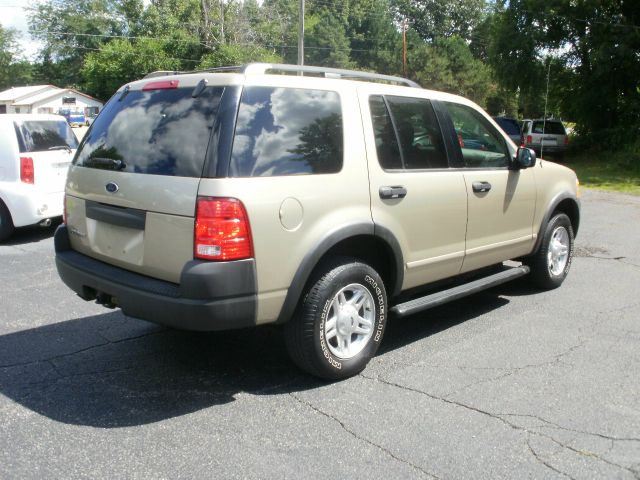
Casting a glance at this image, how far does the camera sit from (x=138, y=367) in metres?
4.25

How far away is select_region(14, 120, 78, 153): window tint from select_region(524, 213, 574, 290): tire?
6626 millimetres

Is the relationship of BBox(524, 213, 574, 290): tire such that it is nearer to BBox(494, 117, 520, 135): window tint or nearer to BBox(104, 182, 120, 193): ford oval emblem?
BBox(104, 182, 120, 193): ford oval emblem

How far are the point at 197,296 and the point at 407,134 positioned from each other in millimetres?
2002

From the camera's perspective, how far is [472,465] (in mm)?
3070

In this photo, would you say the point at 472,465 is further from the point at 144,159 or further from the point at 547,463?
the point at 144,159

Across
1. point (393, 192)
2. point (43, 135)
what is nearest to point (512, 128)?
point (43, 135)

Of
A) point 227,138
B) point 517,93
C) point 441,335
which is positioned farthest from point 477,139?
point 517,93

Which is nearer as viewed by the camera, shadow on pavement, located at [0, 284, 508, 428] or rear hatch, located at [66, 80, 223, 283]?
rear hatch, located at [66, 80, 223, 283]

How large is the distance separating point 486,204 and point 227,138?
2450 millimetres

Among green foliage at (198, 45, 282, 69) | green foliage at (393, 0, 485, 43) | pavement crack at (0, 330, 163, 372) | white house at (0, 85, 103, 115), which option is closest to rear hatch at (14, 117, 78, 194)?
pavement crack at (0, 330, 163, 372)

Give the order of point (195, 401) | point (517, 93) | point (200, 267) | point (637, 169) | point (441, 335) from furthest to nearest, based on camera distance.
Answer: point (517, 93) → point (637, 169) → point (441, 335) → point (195, 401) → point (200, 267)

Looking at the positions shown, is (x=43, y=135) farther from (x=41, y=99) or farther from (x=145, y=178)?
(x=41, y=99)

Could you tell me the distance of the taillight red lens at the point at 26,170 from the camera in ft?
27.6

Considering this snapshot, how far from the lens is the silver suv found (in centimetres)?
345
